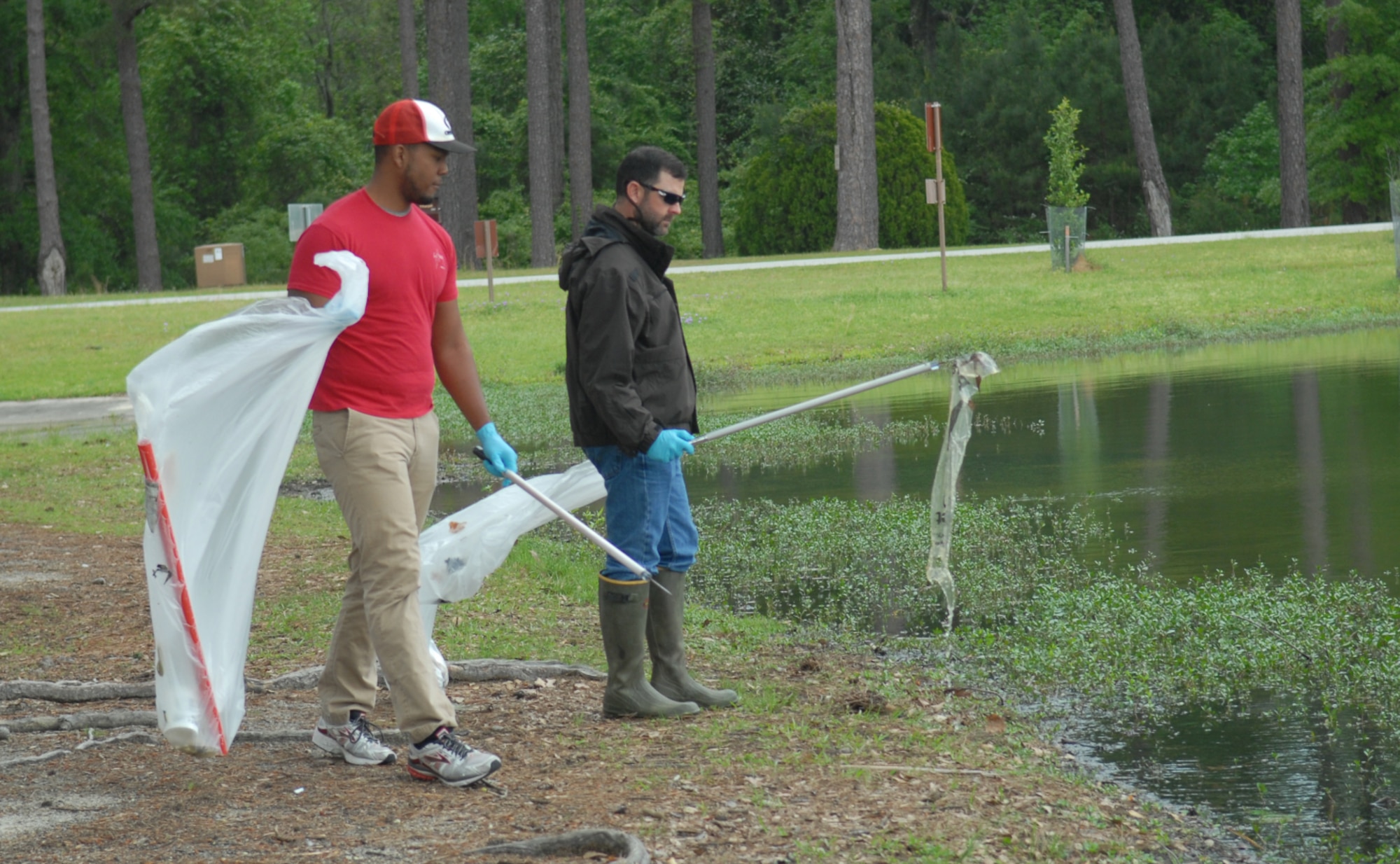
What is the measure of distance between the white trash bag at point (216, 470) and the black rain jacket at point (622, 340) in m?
0.90

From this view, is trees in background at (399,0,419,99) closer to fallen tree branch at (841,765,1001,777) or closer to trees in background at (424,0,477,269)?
trees in background at (424,0,477,269)

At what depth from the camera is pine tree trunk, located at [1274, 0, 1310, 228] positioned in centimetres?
3962

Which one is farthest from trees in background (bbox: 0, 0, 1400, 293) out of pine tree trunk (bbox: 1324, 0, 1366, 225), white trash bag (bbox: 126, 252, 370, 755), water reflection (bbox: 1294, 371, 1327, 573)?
white trash bag (bbox: 126, 252, 370, 755)

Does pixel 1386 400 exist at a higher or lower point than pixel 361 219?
lower

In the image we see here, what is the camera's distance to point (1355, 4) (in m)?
37.9

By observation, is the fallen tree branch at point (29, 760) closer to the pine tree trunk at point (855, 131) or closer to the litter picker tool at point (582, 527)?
the litter picker tool at point (582, 527)

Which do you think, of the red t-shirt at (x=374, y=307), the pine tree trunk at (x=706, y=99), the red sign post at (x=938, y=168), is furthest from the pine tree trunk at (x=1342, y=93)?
the red t-shirt at (x=374, y=307)

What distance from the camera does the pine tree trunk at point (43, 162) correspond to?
40031 millimetres

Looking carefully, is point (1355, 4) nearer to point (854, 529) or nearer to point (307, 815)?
point (854, 529)

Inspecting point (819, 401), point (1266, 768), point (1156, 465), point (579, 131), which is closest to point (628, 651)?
point (819, 401)

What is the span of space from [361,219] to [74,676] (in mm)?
2809

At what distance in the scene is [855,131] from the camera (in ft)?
114

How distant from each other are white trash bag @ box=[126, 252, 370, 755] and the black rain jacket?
2.96 feet

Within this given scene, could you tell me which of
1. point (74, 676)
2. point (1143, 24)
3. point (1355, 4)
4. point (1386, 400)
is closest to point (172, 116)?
point (1143, 24)
